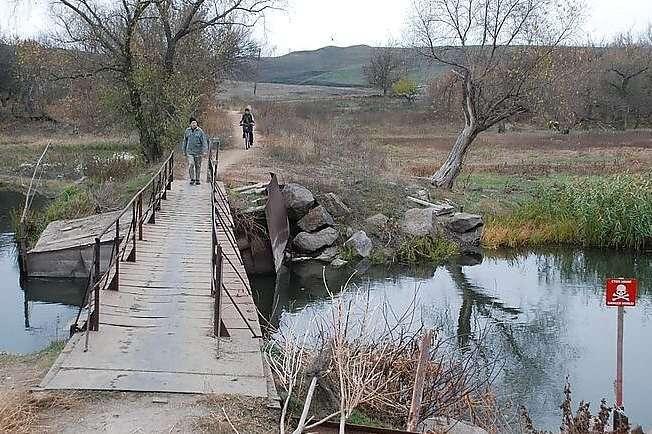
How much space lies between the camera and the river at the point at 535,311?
43.6 ft

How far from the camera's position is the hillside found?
431ft

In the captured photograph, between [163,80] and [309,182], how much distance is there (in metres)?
7.51

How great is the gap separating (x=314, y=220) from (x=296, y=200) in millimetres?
920

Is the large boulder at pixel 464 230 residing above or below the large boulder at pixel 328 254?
above

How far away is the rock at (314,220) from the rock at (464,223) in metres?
4.32

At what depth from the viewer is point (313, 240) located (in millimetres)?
23281

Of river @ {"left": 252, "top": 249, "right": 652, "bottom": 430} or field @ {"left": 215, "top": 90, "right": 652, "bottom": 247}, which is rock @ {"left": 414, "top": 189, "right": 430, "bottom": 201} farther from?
river @ {"left": 252, "top": 249, "right": 652, "bottom": 430}

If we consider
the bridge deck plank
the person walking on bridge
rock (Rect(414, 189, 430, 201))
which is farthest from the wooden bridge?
rock (Rect(414, 189, 430, 201))

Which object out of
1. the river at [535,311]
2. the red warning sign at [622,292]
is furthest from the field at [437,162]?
the red warning sign at [622,292]

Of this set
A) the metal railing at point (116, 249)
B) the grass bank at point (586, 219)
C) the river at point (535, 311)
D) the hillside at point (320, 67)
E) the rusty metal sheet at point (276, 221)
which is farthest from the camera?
the hillside at point (320, 67)

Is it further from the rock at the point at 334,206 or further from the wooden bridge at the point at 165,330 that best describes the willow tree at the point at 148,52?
the wooden bridge at the point at 165,330

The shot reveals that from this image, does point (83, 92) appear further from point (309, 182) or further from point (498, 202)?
point (498, 202)

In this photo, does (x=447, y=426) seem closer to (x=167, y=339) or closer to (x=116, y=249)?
(x=167, y=339)

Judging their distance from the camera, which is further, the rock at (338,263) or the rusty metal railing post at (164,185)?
the rock at (338,263)
